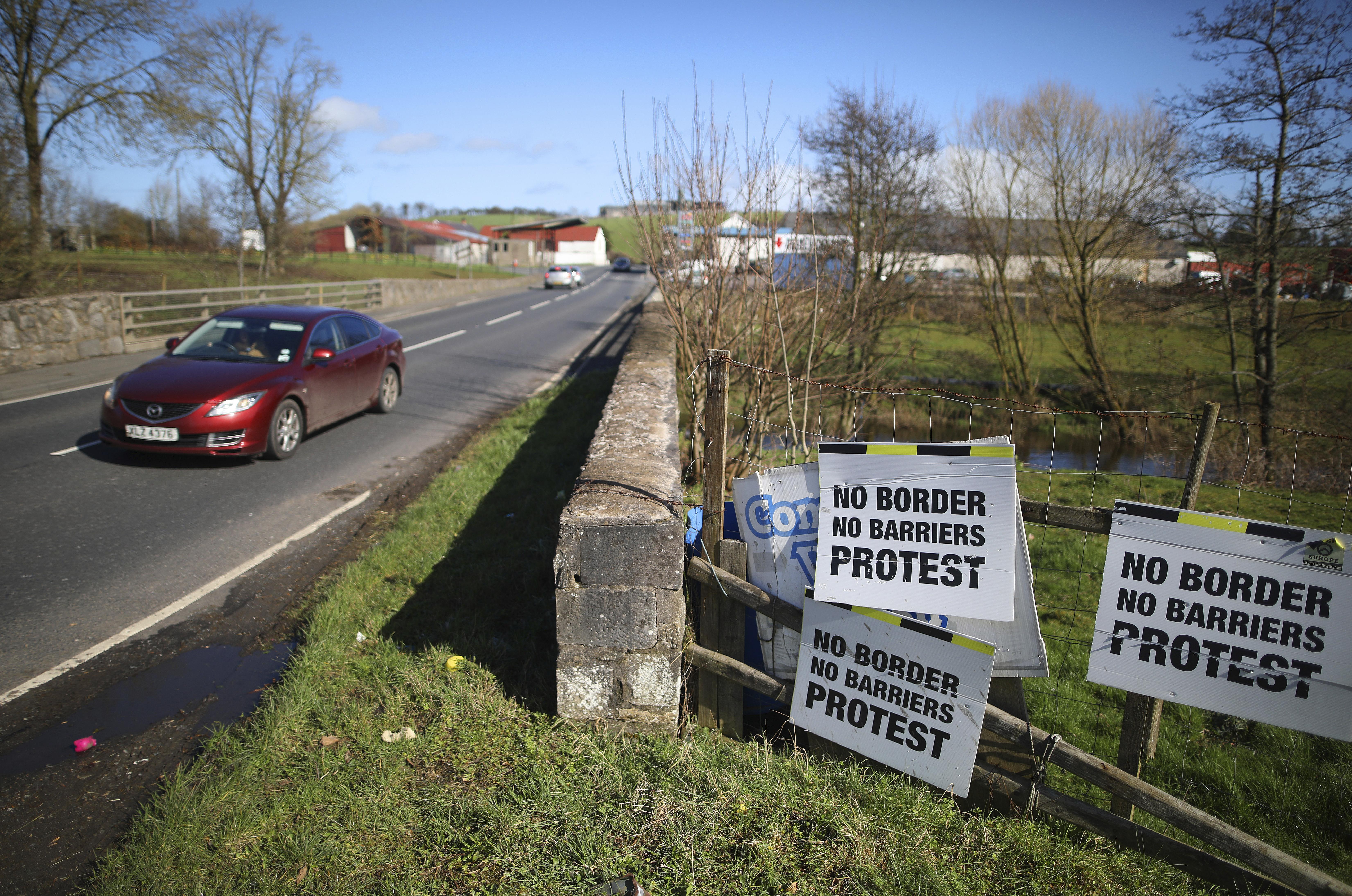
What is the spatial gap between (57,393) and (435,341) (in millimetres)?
8580

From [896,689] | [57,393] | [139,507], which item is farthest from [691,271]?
[57,393]

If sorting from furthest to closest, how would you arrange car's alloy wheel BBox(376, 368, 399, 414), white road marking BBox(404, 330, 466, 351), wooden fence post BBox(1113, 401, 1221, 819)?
white road marking BBox(404, 330, 466, 351) → car's alloy wheel BBox(376, 368, 399, 414) → wooden fence post BBox(1113, 401, 1221, 819)

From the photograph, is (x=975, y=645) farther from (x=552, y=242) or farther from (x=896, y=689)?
(x=552, y=242)

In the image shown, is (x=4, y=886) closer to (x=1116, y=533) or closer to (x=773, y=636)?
(x=773, y=636)

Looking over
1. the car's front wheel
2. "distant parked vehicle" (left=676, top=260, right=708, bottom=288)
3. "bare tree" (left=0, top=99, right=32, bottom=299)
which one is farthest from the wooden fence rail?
"distant parked vehicle" (left=676, top=260, right=708, bottom=288)

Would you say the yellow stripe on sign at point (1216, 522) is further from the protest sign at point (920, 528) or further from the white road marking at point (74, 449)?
the white road marking at point (74, 449)

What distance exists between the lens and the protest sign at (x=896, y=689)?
2883 mm

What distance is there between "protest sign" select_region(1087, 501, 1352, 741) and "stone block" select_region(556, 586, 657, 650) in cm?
177

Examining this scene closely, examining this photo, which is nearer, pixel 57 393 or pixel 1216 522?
pixel 1216 522

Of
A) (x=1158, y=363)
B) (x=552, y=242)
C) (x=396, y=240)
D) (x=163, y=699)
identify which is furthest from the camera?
(x=552, y=242)

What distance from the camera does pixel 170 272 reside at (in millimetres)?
28094

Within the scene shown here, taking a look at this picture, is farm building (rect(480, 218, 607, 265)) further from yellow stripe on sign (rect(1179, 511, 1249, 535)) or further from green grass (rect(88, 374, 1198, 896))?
yellow stripe on sign (rect(1179, 511, 1249, 535))

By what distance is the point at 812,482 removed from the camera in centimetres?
330

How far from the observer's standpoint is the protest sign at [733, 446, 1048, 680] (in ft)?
10.8
